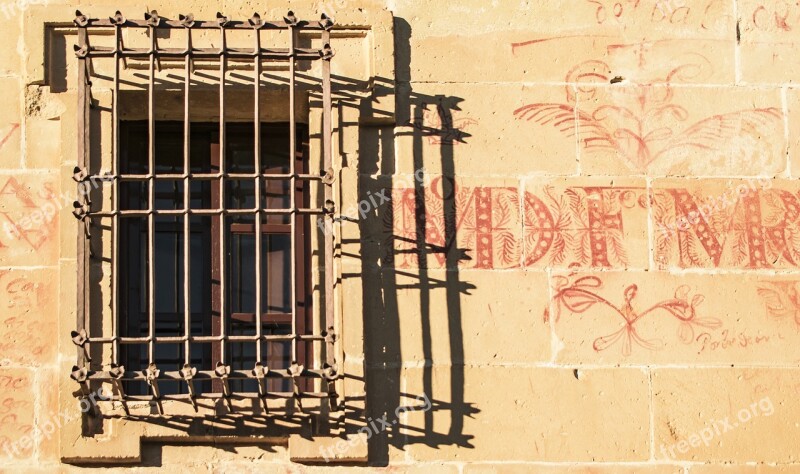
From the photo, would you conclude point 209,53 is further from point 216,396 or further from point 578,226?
point 578,226

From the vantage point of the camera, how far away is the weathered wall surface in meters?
7.17

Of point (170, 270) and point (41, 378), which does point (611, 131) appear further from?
point (41, 378)

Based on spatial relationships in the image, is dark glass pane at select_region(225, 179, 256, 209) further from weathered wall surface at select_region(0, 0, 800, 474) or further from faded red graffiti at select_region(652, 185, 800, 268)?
faded red graffiti at select_region(652, 185, 800, 268)

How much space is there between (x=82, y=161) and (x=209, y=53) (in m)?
0.78

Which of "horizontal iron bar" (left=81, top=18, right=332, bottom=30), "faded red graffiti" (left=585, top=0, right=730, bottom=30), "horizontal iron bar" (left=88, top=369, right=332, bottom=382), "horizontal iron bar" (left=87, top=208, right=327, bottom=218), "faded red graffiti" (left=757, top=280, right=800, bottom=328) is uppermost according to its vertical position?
"faded red graffiti" (left=585, top=0, right=730, bottom=30)

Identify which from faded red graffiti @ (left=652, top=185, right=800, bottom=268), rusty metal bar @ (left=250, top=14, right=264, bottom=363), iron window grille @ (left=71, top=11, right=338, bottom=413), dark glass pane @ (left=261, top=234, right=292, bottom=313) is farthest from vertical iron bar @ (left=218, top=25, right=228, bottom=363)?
faded red graffiti @ (left=652, top=185, right=800, bottom=268)

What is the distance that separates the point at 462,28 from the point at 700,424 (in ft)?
7.37

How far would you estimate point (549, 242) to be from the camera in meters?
7.43

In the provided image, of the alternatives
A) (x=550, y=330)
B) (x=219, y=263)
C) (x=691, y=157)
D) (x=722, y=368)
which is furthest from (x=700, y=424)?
(x=219, y=263)

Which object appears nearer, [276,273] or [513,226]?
[513,226]

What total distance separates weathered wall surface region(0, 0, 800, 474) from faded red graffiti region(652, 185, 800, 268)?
0.01 m

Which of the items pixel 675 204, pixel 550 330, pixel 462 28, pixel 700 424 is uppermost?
pixel 462 28

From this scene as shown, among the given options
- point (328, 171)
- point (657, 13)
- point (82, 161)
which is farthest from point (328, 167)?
point (657, 13)

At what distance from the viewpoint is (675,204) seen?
7531 millimetres
